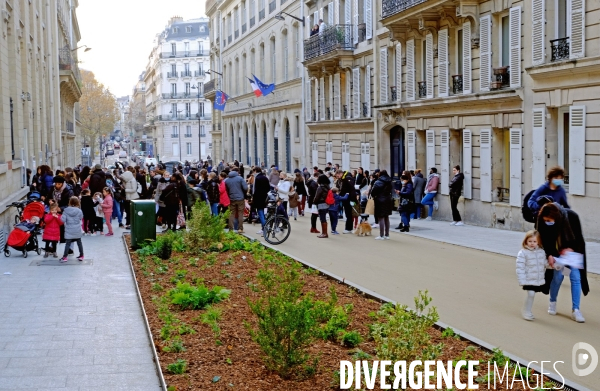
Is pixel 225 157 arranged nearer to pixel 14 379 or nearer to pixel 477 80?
pixel 477 80

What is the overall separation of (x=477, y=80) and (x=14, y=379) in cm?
1869

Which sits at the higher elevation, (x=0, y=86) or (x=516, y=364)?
(x=0, y=86)

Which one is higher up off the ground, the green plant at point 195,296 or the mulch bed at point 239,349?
the green plant at point 195,296

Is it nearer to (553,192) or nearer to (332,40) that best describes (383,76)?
(332,40)

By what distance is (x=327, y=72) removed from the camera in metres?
38.9

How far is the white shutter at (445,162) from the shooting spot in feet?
85.7

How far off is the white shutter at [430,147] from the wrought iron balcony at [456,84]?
1906 millimetres

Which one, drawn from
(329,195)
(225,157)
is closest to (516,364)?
(329,195)

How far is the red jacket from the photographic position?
55.0 feet

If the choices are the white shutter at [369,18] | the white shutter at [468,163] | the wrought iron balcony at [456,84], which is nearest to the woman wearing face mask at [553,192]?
the white shutter at [468,163]

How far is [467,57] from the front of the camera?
2444 cm

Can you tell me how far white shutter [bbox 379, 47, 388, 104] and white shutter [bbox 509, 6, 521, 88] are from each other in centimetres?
968

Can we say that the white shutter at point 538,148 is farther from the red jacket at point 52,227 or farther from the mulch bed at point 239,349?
the red jacket at point 52,227

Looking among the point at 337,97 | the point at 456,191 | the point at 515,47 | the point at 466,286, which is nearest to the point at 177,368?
the point at 466,286
